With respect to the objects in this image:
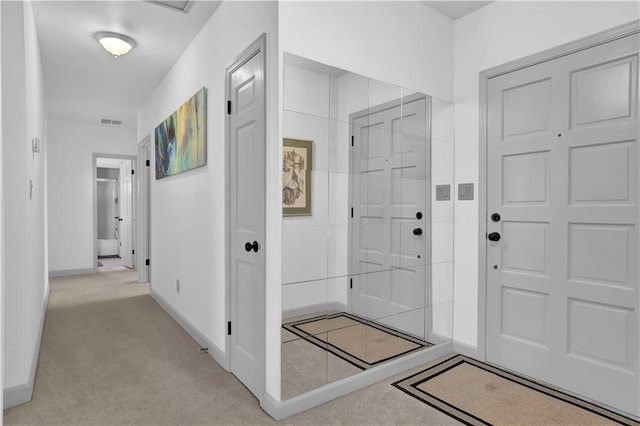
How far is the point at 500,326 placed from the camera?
279 cm

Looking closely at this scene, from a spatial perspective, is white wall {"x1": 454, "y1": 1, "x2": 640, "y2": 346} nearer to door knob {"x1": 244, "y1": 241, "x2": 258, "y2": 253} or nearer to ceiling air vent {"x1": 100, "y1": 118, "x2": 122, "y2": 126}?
door knob {"x1": 244, "y1": 241, "x2": 258, "y2": 253}

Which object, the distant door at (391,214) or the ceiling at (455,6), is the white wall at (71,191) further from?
the ceiling at (455,6)

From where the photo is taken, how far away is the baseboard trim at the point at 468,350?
2.91 m

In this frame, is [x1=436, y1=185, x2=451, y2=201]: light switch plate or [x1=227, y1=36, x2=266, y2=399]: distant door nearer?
[x1=227, y1=36, x2=266, y2=399]: distant door

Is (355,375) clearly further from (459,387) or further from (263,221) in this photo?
(263,221)

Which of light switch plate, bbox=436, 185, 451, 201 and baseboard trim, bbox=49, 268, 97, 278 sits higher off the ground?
light switch plate, bbox=436, 185, 451, 201

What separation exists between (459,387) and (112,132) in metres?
7.23

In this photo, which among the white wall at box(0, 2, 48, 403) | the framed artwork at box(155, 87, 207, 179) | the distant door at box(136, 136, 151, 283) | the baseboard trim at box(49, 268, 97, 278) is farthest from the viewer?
the baseboard trim at box(49, 268, 97, 278)

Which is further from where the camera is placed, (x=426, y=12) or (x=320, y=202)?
(x=426, y=12)

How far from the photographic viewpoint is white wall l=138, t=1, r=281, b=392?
220cm

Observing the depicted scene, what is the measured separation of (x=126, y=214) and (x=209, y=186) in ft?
21.0

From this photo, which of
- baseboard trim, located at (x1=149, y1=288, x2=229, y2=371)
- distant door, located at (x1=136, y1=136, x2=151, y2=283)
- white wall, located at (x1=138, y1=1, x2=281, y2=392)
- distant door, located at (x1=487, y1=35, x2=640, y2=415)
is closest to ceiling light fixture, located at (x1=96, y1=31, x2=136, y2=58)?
white wall, located at (x1=138, y1=1, x2=281, y2=392)

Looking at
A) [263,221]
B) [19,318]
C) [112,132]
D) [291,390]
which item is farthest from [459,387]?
[112,132]

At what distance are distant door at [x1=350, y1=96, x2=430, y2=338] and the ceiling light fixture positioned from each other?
91.7 inches
